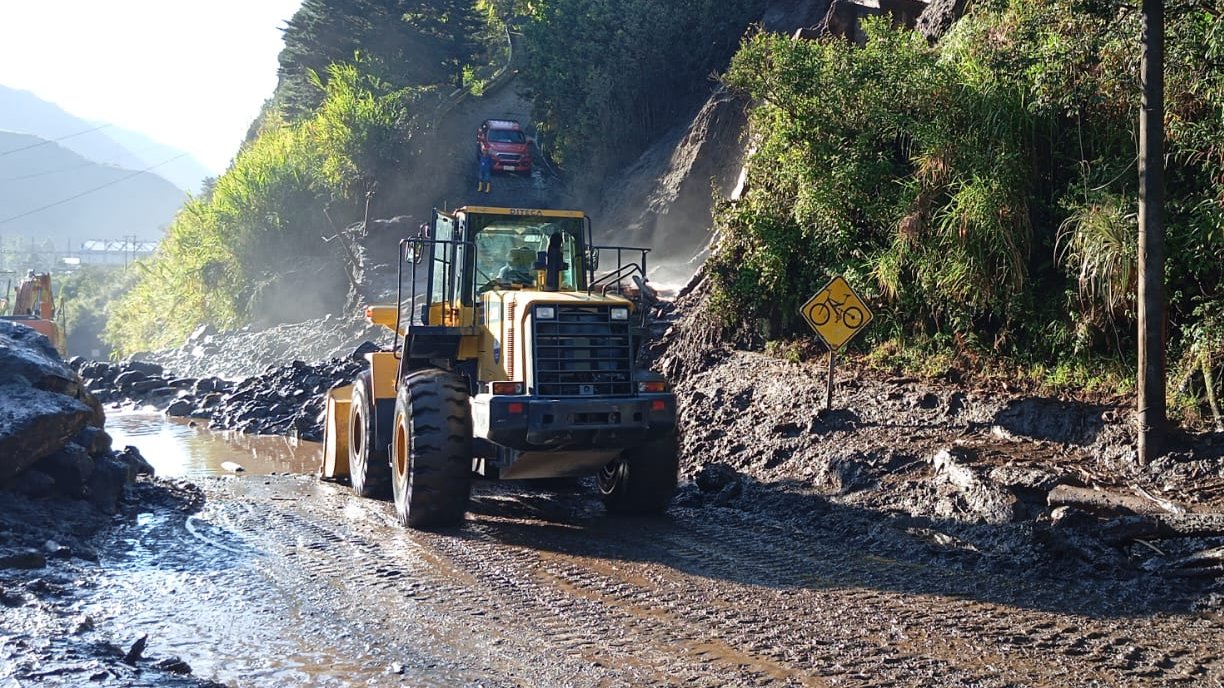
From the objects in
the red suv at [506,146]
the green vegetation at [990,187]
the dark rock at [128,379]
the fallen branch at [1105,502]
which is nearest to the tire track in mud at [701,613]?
the fallen branch at [1105,502]

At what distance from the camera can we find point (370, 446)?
1215cm

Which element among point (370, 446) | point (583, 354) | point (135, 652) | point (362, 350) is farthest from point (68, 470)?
point (362, 350)

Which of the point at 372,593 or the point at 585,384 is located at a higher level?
the point at 585,384

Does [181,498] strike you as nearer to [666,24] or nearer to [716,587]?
[716,587]

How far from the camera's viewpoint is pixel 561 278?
442 inches

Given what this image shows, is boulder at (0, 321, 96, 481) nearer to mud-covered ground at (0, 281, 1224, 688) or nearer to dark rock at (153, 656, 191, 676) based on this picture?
mud-covered ground at (0, 281, 1224, 688)

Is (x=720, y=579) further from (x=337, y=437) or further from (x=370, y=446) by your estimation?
(x=337, y=437)

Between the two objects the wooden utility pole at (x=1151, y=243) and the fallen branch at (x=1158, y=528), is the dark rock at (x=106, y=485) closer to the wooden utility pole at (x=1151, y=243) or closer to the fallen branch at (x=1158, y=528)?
the fallen branch at (x=1158, y=528)

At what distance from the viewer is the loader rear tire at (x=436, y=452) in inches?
390

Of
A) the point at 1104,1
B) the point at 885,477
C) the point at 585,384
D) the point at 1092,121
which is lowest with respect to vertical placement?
the point at 885,477

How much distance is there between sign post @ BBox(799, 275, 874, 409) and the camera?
13258 mm

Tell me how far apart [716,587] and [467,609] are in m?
1.70

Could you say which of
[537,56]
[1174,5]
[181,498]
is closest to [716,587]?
[181,498]

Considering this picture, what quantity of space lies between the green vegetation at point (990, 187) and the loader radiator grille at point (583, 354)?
473 cm
